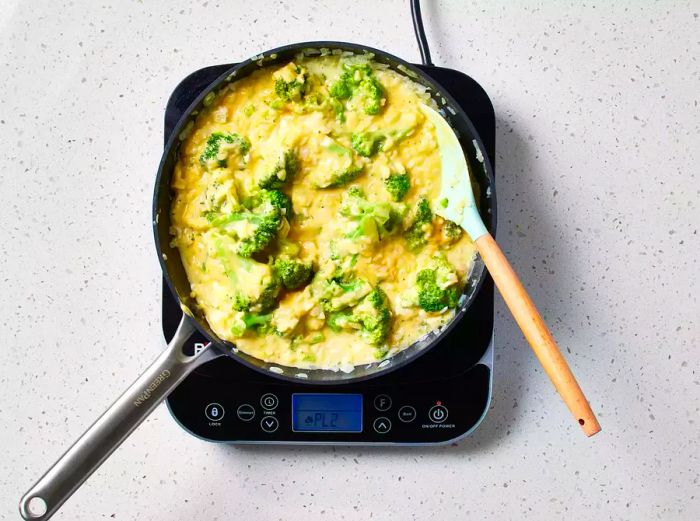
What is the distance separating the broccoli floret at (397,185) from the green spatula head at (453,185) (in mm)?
51

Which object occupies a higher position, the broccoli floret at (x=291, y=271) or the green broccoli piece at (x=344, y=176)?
the green broccoli piece at (x=344, y=176)

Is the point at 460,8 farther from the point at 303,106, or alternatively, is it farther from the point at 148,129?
the point at 148,129

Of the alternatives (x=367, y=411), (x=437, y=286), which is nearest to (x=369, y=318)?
(x=437, y=286)

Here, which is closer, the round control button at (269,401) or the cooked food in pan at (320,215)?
the cooked food in pan at (320,215)

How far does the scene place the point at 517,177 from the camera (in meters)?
1.26

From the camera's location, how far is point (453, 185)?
1.08m

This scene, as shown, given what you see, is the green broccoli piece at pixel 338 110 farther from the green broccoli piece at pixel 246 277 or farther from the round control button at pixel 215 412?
the round control button at pixel 215 412

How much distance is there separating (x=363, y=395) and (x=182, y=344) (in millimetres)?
321

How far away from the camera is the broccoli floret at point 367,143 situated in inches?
42.3

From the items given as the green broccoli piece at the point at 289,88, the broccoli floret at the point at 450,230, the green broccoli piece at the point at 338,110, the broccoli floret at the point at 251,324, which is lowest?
the broccoli floret at the point at 251,324

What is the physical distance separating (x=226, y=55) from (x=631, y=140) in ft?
2.31

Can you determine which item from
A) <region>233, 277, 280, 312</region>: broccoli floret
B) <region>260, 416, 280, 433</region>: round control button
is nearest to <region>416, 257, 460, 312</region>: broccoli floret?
<region>233, 277, 280, 312</region>: broccoli floret

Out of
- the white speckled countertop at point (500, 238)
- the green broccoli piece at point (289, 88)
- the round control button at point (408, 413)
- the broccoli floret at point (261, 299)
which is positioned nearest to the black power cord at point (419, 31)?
the white speckled countertop at point (500, 238)

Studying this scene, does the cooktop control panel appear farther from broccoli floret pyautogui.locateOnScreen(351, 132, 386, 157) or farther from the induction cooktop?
broccoli floret pyautogui.locateOnScreen(351, 132, 386, 157)
